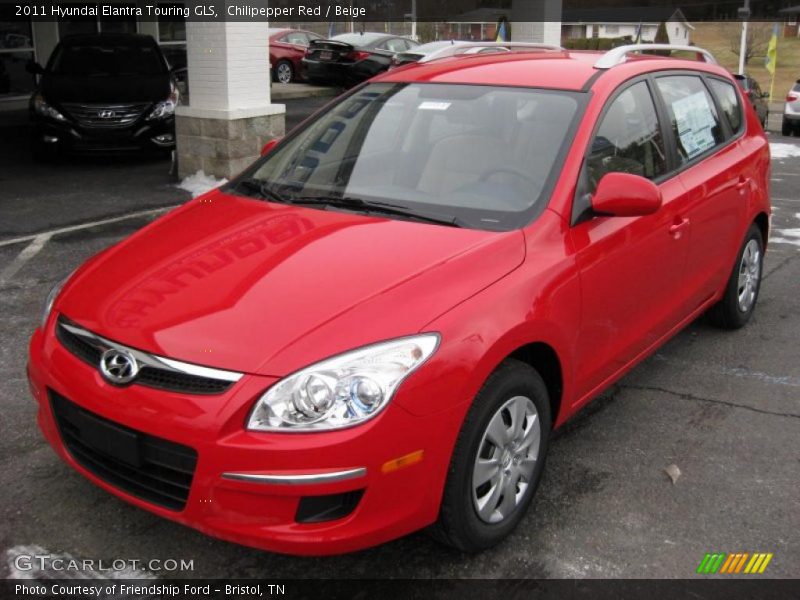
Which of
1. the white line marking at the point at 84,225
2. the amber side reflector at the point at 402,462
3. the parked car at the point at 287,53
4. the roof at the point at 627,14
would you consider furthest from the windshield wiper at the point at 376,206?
the roof at the point at 627,14

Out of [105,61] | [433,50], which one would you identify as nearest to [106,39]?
[105,61]

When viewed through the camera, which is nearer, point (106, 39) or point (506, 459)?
point (506, 459)

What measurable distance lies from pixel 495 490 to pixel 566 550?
0.38 meters

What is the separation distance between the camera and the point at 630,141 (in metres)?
4.10

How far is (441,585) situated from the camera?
297 cm

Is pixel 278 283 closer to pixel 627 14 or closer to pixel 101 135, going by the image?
pixel 101 135

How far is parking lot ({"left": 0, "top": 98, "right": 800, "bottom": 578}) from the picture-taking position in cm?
310

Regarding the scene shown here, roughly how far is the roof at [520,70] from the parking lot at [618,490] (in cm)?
164

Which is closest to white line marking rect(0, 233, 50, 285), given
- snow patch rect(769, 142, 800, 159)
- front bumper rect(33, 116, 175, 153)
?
front bumper rect(33, 116, 175, 153)

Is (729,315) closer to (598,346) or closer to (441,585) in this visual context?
(598,346)

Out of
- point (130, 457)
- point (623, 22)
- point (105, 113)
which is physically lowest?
point (130, 457)

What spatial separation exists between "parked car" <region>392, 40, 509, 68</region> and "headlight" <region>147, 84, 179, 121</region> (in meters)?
3.16

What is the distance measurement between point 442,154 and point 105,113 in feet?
26.9

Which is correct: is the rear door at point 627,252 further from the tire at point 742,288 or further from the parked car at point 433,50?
the parked car at point 433,50
